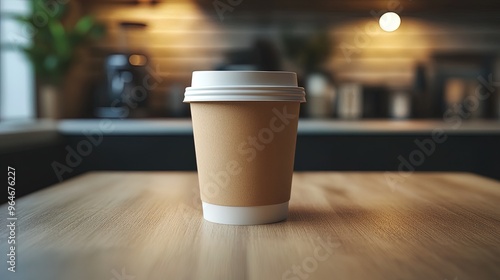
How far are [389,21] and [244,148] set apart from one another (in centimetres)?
226

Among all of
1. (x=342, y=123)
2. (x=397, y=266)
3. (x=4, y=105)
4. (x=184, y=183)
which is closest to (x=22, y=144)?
(x=4, y=105)

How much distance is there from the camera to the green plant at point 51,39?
236cm

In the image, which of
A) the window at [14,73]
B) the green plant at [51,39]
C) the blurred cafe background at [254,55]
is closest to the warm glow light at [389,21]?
the blurred cafe background at [254,55]

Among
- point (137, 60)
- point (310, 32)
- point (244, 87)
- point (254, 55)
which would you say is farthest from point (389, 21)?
point (244, 87)

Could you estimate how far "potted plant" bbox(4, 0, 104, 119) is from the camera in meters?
2.36

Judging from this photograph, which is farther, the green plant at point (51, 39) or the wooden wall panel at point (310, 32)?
the wooden wall panel at point (310, 32)

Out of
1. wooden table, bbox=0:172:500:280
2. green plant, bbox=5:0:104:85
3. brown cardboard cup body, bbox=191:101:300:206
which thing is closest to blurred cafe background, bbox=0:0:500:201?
green plant, bbox=5:0:104:85

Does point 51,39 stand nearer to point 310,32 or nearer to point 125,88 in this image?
point 125,88

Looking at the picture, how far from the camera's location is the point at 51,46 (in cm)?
245

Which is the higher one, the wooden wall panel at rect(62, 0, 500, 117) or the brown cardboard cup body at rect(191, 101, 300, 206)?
the wooden wall panel at rect(62, 0, 500, 117)

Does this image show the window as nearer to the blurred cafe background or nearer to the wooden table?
the blurred cafe background

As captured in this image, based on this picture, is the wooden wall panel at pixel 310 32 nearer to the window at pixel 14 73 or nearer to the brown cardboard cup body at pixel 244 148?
the window at pixel 14 73

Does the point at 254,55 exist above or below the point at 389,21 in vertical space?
below

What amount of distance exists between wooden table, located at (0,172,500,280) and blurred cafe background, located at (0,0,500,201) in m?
1.46
